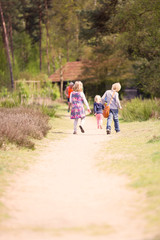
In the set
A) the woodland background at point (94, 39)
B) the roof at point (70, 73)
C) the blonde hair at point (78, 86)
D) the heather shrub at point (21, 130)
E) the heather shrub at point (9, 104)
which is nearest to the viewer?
the heather shrub at point (21, 130)

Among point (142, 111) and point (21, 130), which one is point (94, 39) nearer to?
point (142, 111)

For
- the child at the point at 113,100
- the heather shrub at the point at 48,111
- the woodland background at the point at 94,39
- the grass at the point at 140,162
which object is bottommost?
the heather shrub at the point at 48,111

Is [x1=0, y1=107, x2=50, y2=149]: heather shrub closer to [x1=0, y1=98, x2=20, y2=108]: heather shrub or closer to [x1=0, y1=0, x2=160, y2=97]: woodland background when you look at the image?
[x1=0, y1=98, x2=20, y2=108]: heather shrub

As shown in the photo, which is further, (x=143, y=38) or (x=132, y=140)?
(x=143, y=38)

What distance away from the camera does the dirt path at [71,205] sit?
3.86 meters

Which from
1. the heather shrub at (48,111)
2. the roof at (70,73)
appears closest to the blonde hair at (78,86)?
the heather shrub at (48,111)

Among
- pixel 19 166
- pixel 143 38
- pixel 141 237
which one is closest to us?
pixel 141 237

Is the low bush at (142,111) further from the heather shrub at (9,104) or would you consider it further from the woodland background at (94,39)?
the heather shrub at (9,104)

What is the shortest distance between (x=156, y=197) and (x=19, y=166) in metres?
3.50

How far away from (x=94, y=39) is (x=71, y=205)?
33.9 m

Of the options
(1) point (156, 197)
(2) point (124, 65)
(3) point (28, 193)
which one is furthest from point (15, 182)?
(2) point (124, 65)

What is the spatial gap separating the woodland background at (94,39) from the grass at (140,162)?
30.1 ft

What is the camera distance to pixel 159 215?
423 cm

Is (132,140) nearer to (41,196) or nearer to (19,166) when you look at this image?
(19,166)
